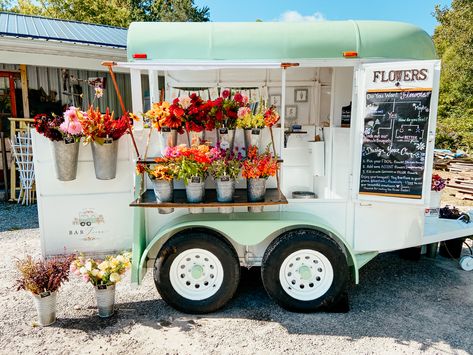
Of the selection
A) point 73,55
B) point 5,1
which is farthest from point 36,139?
point 5,1

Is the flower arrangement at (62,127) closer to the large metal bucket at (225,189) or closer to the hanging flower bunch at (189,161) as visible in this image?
the hanging flower bunch at (189,161)

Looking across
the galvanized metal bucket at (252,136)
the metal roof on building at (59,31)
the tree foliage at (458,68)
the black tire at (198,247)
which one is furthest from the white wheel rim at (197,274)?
the tree foliage at (458,68)

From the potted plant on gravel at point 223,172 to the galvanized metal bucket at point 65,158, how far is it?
50.2 inches

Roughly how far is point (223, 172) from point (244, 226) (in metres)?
0.51

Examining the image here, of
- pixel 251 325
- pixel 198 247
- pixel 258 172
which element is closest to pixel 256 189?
pixel 258 172

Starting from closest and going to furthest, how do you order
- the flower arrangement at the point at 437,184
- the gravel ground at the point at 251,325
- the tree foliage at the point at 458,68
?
the gravel ground at the point at 251,325 → the flower arrangement at the point at 437,184 → the tree foliage at the point at 458,68

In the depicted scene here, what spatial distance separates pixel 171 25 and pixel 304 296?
271 centimetres

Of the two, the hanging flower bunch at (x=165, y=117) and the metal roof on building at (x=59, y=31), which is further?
the metal roof on building at (x=59, y=31)

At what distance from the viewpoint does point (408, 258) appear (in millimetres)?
4582

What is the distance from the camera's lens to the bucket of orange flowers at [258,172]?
3105 millimetres

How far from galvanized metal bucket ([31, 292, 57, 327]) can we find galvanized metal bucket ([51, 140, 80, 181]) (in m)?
1.04

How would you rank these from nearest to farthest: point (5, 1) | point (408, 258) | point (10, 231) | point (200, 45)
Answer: point (200, 45), point (408, 258), point (10, 231), point (5, 1)

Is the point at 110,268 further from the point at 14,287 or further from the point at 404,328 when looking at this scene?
the point at 404,328

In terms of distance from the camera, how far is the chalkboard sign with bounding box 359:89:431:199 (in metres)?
3.15
